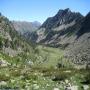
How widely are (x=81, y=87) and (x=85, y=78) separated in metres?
5.71

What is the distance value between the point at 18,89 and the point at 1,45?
15643 centimetres

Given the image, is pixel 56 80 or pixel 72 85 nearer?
pixel 72 85

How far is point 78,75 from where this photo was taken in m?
51.8

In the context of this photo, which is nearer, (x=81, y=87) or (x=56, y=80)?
(x=81, y=87)

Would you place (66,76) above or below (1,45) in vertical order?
below

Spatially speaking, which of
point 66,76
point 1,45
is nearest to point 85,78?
point 66,76

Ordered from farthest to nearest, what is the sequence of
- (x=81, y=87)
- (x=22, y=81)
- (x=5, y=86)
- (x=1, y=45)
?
(x=1, y=45) → (x=22, y=81) → (x=5, y=86) → (x=81, y=87)

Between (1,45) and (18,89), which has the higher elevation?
(1,45)

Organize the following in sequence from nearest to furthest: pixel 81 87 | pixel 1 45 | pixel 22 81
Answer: pixel 81 87 → pixel 22 81 → pixel 1 45

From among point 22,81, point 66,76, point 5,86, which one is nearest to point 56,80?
point 66,76

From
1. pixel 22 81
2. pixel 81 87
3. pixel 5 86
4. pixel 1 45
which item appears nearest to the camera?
pixel 81 87

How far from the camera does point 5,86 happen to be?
4662cm

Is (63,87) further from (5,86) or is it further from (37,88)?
(5,86)

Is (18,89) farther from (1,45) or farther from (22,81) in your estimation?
(1,45)
